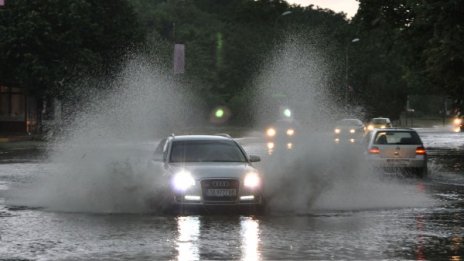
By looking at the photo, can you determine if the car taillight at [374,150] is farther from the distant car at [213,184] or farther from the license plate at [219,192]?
the license plate at [219,192]

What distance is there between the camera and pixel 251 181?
50.3 ft

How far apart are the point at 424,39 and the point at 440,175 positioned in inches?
333

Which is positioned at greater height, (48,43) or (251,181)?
(48,43)

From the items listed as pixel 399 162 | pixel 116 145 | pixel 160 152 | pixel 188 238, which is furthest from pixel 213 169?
pixel 116 145

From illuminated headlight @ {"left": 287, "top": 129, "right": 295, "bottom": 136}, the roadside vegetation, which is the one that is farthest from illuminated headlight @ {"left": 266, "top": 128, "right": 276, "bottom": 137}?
the roadside vegetation

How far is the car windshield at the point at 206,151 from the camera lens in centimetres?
1658

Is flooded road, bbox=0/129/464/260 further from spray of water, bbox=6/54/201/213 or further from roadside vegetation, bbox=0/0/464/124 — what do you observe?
roadside vegetation, bbox=0/0/464/124

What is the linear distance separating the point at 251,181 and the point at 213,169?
70cm

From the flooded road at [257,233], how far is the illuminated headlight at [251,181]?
580 millimetres

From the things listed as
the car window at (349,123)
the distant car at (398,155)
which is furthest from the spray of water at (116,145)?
the car window at (349,123)

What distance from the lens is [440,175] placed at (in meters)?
26.6

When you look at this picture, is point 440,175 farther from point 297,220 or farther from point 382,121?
point 382,121

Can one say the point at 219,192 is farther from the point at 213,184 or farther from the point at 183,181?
the point at 183,181

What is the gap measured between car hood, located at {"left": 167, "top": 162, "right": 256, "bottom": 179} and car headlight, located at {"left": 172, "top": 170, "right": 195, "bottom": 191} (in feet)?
0.30
